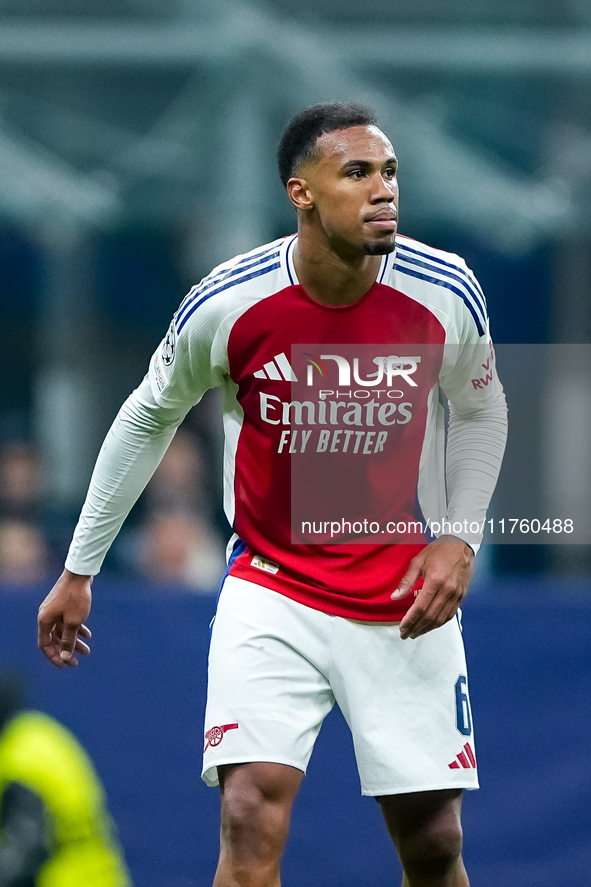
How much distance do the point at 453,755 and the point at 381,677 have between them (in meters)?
0.25

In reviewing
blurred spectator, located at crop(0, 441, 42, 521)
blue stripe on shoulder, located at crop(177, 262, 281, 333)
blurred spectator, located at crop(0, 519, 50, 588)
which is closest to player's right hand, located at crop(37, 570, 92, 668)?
blue stripe on shoulder, located at crop(177, 262, 281, 333)

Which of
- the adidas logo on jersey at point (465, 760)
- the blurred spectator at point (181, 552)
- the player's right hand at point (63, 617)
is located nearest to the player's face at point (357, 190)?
the player's right hand at point (63, 617)

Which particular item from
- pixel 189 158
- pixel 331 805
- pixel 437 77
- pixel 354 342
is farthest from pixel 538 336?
pixel 354 342

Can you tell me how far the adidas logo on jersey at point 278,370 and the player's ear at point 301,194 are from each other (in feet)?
1.13

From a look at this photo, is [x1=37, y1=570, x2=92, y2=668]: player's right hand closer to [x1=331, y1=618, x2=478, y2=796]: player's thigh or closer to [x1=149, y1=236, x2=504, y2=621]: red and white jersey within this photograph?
[x1=149, y1=236, x2=504, y2=621]: red and white jersey

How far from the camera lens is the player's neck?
288cm

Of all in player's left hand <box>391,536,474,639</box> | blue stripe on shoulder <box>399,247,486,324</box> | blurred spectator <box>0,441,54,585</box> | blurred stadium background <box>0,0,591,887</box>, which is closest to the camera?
player's left hand <box>391,536,474,639</box>

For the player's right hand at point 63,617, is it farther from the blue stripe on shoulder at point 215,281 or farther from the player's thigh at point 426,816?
the player's thigh at point 426,816

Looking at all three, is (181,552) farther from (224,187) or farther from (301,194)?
(224,187)

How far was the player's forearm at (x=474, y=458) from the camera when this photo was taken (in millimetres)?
2965

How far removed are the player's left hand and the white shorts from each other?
18cm

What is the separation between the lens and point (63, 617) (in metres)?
3.09

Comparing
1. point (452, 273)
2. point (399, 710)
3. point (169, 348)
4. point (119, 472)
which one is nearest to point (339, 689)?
point (399, 710)

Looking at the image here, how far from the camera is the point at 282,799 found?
9.02 ft
